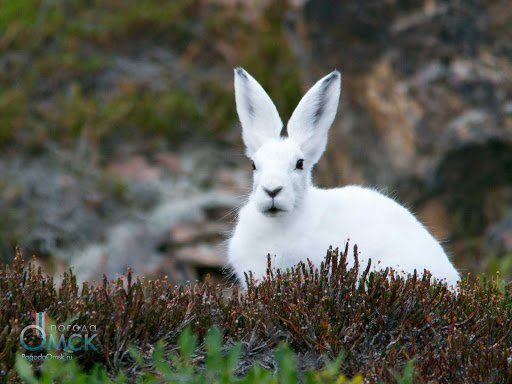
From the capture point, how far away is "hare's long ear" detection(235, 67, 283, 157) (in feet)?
19.6

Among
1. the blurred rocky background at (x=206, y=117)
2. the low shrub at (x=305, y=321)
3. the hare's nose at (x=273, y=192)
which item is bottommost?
the low shrub at (x=305, y=321)

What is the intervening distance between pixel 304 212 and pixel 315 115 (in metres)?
0.68

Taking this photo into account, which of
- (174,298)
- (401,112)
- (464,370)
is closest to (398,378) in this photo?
(464,370)

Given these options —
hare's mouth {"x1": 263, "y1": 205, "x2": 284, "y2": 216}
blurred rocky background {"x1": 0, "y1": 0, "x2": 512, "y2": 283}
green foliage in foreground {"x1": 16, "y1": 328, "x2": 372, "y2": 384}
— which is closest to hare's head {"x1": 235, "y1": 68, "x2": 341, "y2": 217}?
hare's mouth {"x1": 263, "y1": 205, "x2": 284, "y2": 216}

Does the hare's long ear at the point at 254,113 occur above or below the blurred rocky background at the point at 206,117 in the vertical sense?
below

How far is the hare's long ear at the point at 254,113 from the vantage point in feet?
19.6

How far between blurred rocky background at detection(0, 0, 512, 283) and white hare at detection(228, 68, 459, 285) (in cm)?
263

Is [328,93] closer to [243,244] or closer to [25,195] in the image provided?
[243,244]

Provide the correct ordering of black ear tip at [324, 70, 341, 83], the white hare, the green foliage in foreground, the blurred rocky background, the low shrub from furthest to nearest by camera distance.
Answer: the blurred rocky background, black ear tip at [324, 70, 341, 83], the white hare, the low shrub, the green foliage in foreground

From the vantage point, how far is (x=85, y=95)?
37.9 feet

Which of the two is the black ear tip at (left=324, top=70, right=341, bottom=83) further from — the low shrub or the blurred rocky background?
the blurred rocky background

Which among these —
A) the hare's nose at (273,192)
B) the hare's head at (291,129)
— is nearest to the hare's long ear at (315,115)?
the hare's head at (291,129)

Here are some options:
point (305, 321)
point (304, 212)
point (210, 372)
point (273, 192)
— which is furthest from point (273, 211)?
point (210, 372)

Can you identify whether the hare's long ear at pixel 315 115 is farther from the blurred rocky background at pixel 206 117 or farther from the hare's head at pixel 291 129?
the blurred rocky background at pixel 206 117
